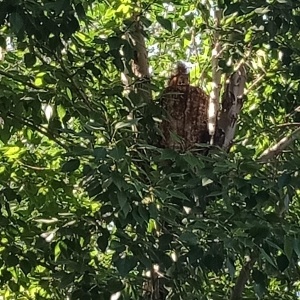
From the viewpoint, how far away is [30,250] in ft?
7.25

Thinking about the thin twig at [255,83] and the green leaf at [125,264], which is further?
the thin twig at [255,83]

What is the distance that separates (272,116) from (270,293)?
2.47ft

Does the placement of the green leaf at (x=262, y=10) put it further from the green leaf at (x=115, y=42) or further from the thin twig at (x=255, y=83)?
the thin twig at (x=255, y=83)

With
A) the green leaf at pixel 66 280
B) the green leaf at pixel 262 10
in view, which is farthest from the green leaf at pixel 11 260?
the green leaf at pixel 262 10

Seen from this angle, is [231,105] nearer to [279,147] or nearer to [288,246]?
[279,147]

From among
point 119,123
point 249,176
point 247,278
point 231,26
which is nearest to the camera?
point 119,123

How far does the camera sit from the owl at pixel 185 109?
2629 millimetres

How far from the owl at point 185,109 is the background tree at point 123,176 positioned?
5.4 inches

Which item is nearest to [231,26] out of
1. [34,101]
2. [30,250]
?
[34,101]

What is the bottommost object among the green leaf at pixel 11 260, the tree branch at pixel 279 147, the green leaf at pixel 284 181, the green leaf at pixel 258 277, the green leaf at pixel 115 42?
the green leaf at pixel 258 277

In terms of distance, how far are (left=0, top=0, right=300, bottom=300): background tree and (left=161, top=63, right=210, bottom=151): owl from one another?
14 cm

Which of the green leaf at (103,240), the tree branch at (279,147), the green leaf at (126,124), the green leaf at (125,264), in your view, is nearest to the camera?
the green leaf at (126,124)

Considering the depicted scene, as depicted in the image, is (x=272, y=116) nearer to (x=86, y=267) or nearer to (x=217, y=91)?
(x=217, y=91)

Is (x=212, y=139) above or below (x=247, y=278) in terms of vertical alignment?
above
